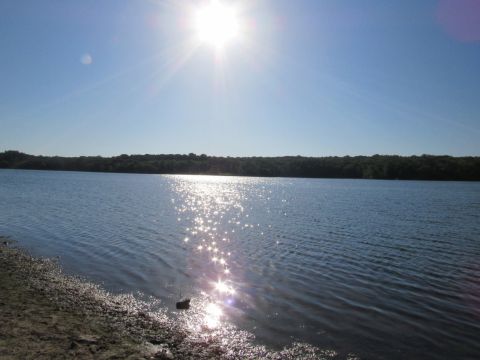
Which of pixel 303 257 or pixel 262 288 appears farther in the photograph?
pixel 303 257

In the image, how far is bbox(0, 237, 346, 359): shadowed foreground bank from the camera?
9.76 meters

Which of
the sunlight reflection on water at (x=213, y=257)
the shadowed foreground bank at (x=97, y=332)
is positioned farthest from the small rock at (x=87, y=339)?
the sunlight reflection on water at (x=213, y=257)

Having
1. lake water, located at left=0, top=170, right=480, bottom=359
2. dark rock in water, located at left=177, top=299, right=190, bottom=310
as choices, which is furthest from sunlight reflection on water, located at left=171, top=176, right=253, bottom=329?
dark rock in water, located at left=177, top=299, right=190, bottom=310

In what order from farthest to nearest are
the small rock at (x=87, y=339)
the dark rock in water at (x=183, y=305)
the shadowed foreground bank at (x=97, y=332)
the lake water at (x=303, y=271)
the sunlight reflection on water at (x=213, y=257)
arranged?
1. the sunlight reflection on water at (x=213, y=257)
2. the dark rock in water at (x=183, y=305)
3. the lake water at (x=303, y=271)
4. the small rock at (x=87, y=339)
5. the shadowed foreground bank at (x=97, y=332)

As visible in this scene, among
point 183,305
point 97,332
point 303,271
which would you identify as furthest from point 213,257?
point 97,332

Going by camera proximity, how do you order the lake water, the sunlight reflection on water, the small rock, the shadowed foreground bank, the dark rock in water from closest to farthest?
the shadowed foreground bank < the small rock < the lake water < the dark rock in water < the sunlight reflection on water

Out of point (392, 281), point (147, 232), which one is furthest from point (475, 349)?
point (147, 232)

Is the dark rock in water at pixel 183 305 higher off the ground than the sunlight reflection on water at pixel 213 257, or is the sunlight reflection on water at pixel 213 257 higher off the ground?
the dark rock in water at pixel 183 305

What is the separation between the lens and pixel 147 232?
103ft

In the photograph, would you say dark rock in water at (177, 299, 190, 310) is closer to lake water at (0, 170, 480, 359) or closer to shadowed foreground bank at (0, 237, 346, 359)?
lake water at (0, 170, 480, 359)

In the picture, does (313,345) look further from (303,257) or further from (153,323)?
(303,257)

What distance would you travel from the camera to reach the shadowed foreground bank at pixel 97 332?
9.76 meters

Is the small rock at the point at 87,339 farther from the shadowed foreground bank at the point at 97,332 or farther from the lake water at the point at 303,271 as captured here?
the lake water at the point at 303,271

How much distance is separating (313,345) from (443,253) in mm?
17732
